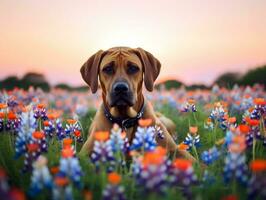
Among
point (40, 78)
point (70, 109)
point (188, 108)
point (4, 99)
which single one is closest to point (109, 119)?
point (188, 108)

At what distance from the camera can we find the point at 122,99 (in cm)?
616

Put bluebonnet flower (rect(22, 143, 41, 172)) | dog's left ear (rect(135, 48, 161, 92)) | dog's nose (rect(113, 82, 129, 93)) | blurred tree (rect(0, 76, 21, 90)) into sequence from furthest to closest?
blurred tree (rect(0, 76, 21, 90)), dog's left ear (rect(135, 48, 161, 92)), dog's nose (rect(113, 82, 129, 93)), bluebonnet flower (rect(22, 143, 41, 172))

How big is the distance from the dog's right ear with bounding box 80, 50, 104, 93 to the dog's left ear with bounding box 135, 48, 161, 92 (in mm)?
612

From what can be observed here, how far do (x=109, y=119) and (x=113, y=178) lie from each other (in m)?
3.42

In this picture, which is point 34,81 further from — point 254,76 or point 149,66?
point 149,66

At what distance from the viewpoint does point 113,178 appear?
9.75 ft

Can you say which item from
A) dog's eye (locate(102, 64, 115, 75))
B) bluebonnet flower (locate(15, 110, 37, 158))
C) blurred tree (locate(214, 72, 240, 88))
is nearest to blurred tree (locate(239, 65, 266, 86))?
blurred tree (locate(214, 72, 240, 88))

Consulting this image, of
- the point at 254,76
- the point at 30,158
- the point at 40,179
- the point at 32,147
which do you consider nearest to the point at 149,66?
the point at 30,158

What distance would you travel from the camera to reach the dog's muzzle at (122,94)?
615 centimetres

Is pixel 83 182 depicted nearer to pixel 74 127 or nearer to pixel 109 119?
pixel 74 127

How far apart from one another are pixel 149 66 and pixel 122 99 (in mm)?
964

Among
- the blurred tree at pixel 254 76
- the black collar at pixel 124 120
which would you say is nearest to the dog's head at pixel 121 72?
the black collar at pixel 124 120

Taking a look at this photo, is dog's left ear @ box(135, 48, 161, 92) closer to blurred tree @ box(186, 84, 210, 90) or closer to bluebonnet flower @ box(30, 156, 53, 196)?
bluebonnet flower @ box(30, 156, 53, 196)

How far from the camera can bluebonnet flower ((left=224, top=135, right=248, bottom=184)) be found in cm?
341
